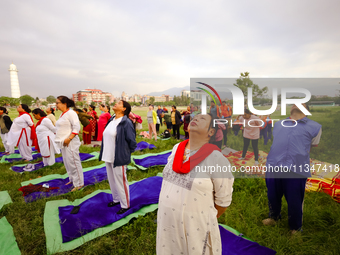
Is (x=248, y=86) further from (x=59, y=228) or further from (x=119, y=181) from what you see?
(x=59, y=228)

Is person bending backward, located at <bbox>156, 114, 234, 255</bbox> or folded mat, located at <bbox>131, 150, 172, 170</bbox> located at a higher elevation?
person bending backward, located at <bbox>156, 114, 234, 255</bbox>

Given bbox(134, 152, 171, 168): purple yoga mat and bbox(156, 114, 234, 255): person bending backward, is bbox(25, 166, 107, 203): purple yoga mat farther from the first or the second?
bbox(156, 114, 234, 255): person bending backward

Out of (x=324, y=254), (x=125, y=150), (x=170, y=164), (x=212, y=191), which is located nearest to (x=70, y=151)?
(x=125, y=150)

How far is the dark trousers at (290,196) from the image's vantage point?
232 centimetres

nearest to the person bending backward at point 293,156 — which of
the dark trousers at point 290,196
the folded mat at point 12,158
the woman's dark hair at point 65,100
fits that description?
the dark trousers at point 290,196

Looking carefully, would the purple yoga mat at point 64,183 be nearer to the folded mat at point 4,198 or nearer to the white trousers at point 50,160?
the folded mat at point 4,198

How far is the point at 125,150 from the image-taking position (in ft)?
9.71

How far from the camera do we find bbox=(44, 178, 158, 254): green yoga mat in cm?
242

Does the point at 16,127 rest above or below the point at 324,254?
above

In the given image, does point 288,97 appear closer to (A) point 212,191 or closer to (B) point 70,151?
(A) point 212,191

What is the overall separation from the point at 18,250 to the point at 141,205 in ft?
6.00

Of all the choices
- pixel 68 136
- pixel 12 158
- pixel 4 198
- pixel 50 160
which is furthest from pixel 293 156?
pixel 12 158

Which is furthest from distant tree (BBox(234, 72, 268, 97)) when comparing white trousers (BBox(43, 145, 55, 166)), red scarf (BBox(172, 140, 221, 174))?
white trousers (BBox(43, 145, 55, 166))

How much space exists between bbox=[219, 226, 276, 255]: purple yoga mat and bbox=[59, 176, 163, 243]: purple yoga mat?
60.0 inches
